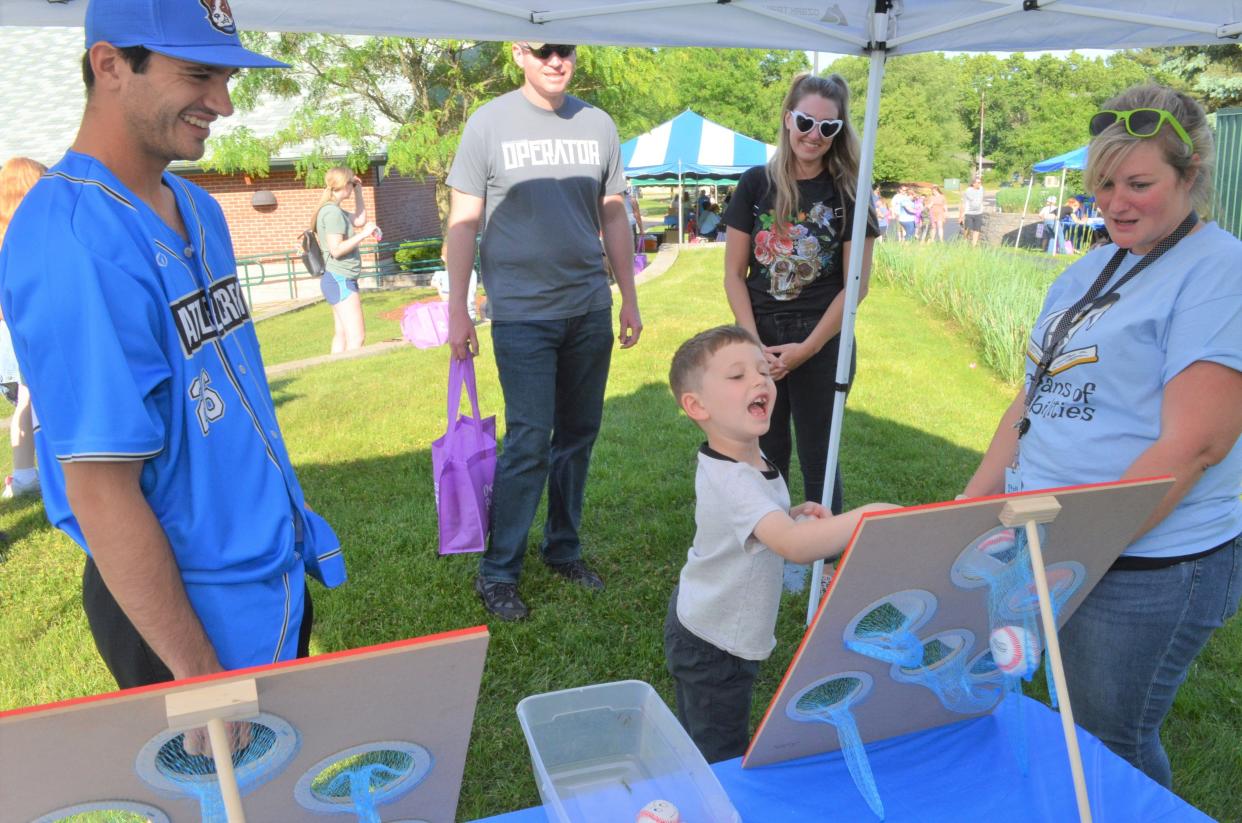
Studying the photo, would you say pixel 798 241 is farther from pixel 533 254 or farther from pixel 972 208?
pixel 972 208

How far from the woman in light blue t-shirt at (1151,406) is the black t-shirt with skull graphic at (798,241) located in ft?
4.85

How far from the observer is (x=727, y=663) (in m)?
2.04

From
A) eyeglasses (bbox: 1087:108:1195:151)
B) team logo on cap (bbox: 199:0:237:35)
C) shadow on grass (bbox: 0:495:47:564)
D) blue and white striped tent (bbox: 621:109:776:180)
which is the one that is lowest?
shadow on grass (bbox: 0:495:47:564)

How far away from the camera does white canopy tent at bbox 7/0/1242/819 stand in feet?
8.66

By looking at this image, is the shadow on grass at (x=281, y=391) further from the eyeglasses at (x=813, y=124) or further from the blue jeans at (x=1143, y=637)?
the blue jeans at (x=1143, y=637)

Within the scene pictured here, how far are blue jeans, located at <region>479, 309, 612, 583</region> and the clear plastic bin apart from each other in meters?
1.66

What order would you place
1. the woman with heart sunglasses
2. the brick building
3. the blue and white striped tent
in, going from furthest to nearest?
the blue and white striped tent < the brick building < the woman with heart sunglasses

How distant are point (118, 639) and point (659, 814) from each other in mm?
930

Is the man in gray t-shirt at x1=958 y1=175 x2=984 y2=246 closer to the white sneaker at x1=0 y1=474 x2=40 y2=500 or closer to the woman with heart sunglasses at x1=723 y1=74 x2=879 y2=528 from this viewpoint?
the woman with heart sunglasses at x1=723 y1=74 x2=879 y2=528

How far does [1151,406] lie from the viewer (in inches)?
69.3

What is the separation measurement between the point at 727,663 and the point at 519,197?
195 centimetres

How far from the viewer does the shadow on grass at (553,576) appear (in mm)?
3197

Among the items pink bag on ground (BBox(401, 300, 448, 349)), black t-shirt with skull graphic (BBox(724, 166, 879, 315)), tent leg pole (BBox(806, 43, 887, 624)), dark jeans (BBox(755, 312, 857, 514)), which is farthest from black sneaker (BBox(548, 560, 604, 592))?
pink bag on ground (BBox(401, 300, 448, 349))

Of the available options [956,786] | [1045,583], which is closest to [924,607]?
[1045,583]
